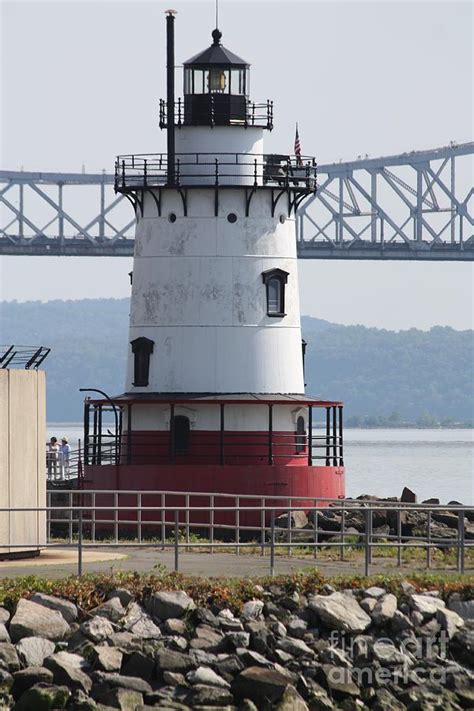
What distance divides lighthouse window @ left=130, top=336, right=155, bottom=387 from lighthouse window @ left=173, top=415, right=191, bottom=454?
1141 millimetres

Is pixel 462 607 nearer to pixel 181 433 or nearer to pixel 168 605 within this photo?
pixel 168 605

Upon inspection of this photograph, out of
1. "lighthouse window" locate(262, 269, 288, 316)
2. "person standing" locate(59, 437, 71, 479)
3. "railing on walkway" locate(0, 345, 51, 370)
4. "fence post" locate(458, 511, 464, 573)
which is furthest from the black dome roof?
"fence post" locate(458, 511, 464, 573)

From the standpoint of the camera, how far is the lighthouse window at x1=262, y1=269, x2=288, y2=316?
1577 inches

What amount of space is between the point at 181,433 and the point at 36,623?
56.7 ft

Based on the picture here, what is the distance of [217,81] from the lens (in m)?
41.2

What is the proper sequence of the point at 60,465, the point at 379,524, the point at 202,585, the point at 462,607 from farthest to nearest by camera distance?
the point at 60,465, the point at 379,524, the point at 202,585, the point at 462,607

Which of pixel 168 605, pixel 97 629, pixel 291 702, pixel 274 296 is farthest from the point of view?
pixel 274 296

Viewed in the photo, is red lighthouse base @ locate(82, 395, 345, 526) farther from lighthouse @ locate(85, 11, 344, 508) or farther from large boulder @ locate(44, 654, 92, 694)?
large boulder @ locate(44, 654, 92, 694)

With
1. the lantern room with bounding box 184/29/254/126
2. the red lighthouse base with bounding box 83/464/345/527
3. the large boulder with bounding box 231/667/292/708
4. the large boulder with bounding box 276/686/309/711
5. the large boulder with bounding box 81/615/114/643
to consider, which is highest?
the lantern room with bounding box 184/29/254/126

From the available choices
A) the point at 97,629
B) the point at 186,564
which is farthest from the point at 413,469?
the point at 97,629

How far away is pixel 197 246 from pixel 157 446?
3.68m

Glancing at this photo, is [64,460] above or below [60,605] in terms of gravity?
above

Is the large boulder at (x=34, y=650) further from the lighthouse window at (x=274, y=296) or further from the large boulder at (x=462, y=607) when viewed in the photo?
the lighthouse window at (x=274, y=296)

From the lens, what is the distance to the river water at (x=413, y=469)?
7038 cm
